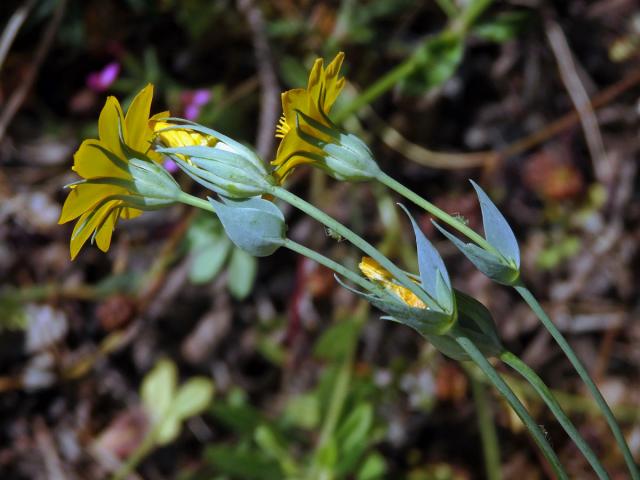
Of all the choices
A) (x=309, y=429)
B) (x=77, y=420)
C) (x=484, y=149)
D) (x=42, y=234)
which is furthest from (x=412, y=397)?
(x=42, y=234)

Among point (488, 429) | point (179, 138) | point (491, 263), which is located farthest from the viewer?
point (488, 429)

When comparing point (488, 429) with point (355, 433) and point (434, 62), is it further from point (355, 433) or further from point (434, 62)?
point (434, 62)

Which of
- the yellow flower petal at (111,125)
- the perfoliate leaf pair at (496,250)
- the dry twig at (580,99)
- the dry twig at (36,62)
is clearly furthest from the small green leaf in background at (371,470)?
the dry twig at (36,62)

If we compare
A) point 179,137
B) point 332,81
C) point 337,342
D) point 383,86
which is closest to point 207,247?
point 337,342

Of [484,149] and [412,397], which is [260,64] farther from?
[412,397]

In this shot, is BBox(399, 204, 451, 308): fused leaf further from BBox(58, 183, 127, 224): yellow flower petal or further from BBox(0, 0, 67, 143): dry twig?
BBox(0, 0, 67, 143): dry twig

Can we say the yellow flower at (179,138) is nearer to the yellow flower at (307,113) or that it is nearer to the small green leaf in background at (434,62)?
the yellow flower at (307,113)
